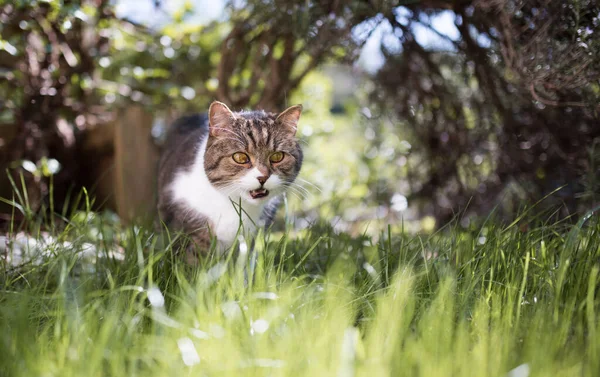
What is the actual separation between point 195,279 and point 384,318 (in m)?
0.56

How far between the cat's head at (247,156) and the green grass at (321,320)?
0.29 m

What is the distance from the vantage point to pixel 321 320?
1.29 m

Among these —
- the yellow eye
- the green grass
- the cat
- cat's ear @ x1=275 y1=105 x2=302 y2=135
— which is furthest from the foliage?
the yellow eye

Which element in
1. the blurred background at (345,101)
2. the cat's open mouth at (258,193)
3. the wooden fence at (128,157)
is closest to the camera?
the cat's open mouth at (258,193)

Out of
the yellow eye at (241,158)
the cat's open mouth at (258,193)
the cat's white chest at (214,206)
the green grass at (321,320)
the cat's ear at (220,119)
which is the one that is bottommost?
the green grass at (321,320)

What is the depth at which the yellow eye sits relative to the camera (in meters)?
1.89

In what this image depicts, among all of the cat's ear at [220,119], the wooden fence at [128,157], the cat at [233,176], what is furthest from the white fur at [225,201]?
the wooden fence at [128,157]

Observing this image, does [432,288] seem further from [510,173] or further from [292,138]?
[510,173]

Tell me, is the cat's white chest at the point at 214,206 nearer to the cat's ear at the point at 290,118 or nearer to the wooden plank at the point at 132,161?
the cat's ear at the point at 290,118

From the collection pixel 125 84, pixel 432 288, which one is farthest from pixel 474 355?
pixel 125 84

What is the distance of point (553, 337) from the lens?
1.17 meters

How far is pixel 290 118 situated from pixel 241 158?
0.25m

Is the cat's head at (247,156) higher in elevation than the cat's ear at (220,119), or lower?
lower

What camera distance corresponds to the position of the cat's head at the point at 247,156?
1860 mm
